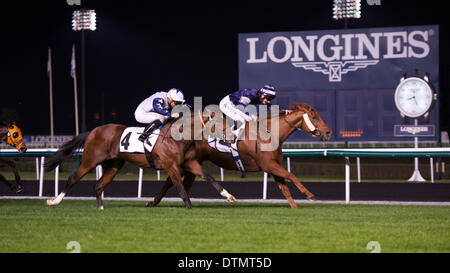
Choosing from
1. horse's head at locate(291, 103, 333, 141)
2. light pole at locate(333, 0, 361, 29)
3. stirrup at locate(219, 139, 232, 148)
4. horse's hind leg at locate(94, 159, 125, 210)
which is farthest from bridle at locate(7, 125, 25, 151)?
light pole at locate(333, 0, 361, 29)

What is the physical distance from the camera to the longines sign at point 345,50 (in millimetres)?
19953

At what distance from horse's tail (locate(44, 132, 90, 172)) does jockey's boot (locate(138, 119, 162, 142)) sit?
1052 millimetres

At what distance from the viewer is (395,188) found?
14.2 meters

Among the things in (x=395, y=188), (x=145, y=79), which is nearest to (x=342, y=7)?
(x=395, y=188)

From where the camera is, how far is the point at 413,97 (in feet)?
59.3

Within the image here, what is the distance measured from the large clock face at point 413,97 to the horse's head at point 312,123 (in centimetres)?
901

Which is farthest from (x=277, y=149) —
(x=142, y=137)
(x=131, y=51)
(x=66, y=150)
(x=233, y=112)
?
(x=131, y=51)

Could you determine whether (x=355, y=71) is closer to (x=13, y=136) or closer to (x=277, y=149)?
(x=277, y=149)

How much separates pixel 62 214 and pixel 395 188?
25.1 feet

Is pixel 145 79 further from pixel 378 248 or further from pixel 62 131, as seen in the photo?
pixel 378 248

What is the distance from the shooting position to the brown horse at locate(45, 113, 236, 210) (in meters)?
9.39

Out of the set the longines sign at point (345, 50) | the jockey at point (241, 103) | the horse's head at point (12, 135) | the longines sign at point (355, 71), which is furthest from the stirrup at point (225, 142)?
the longines sign at point (345, 50)

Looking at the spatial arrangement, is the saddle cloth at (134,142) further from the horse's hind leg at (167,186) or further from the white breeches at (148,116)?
the horse's hind leg at (167,186)

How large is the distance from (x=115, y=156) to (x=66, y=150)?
0.97 meters
